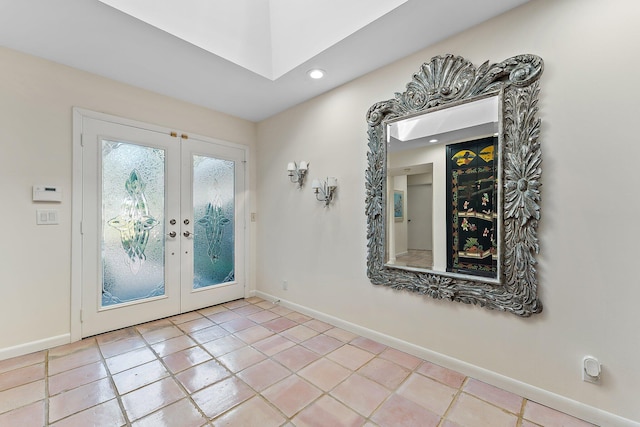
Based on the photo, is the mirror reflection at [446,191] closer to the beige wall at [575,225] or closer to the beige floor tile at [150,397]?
the beige wall at [575,225]

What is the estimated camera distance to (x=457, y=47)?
6.86 ft

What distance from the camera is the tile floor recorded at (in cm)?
162

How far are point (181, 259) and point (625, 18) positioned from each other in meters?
4.14

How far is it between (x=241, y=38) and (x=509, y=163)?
2.40m

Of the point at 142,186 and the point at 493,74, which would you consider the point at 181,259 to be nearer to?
the point at 142,186

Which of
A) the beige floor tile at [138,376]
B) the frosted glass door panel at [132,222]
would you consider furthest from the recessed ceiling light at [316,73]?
the beige floor tile at [138,376]

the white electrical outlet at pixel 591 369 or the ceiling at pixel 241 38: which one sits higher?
the ceiling at pixel 241 38

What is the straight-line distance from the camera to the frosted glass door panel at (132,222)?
2799mm

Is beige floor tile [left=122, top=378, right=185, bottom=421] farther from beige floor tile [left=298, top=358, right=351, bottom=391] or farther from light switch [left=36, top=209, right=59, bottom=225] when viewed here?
light switch [left=36, top=209, right=59, bottom=225]

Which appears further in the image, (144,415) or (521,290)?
(521,290)

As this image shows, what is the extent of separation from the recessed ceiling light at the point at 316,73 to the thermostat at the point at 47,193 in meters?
2.55

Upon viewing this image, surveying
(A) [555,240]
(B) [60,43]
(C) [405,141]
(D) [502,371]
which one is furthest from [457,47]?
(B) [60,43]

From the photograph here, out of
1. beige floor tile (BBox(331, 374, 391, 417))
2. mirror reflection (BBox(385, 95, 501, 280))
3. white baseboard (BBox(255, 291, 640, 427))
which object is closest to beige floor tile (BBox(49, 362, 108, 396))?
beige floor tile (BBox(331, 374, 391, 417))

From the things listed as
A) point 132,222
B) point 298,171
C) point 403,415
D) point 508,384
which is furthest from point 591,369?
point 132,222
